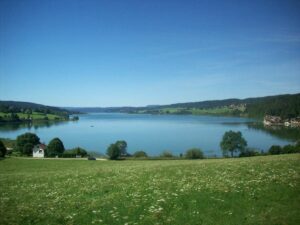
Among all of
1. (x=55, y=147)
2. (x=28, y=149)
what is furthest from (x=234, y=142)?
A: (x=28, y=149)

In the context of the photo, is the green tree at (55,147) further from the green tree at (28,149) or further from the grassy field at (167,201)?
the grassy field at (167,201)

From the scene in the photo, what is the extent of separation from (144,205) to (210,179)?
6731 millimetres

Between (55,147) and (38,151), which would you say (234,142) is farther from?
(38,151)

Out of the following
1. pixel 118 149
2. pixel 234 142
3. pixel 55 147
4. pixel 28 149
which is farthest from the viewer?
pixel 28 149

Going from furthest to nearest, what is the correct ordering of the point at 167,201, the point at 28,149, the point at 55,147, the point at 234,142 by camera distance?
1. the point at 28,149
2. the point at 234,142
3. the point at 55,147
4. the point at 167,201

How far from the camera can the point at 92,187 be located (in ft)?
61.6

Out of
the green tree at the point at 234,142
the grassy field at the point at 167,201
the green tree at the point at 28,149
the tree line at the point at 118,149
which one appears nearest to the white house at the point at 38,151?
the tree line at the point at 118,149

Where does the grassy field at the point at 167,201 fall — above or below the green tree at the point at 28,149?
above

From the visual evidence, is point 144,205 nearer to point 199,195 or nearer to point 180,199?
point 180,199

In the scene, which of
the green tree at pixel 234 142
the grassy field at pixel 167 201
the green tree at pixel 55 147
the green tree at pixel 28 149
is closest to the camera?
the grassy field at pixel 167 201

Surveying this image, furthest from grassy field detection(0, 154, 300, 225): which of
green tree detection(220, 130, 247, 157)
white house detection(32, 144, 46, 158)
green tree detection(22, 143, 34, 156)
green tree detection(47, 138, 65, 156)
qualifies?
green tree detection(22, 143, 34, 156)

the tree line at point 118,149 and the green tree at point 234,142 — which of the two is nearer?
the tree line at point 118,149

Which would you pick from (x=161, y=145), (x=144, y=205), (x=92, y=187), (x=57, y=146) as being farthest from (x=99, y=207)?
(x=161, y=145)

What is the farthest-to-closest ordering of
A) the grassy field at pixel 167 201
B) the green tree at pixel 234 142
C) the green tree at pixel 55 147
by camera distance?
the green tree at pixel 234 142, the green tree at pixel 55 147, the grassy field at pixel 167 201
